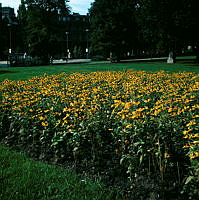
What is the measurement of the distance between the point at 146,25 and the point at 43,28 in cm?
1891

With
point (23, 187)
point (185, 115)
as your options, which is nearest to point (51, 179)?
point (23, 187)

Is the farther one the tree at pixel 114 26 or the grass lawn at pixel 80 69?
the tree at pixel 114 26

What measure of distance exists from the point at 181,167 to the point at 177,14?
2729 cm

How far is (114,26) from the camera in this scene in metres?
43.0

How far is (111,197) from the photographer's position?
3441mm

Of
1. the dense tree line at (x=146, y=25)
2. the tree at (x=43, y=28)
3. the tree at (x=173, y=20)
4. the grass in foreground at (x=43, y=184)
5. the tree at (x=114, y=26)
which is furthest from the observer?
the tree at (x=43, y=28)

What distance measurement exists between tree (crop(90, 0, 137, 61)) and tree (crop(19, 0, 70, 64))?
6958 mm

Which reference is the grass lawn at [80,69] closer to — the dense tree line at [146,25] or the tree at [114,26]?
the dense tree line at [146,25]

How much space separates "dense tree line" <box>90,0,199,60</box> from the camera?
29.1m

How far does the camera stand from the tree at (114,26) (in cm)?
4338

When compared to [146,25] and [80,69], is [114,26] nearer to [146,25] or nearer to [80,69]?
[146,25]

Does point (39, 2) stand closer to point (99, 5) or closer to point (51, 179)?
point (99, 5)

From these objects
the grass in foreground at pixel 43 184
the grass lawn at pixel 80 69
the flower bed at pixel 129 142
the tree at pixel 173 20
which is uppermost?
the tree at pixel 173 20

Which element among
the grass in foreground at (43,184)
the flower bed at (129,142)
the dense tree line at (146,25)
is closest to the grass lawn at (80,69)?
the dense tree line at (146,25)
